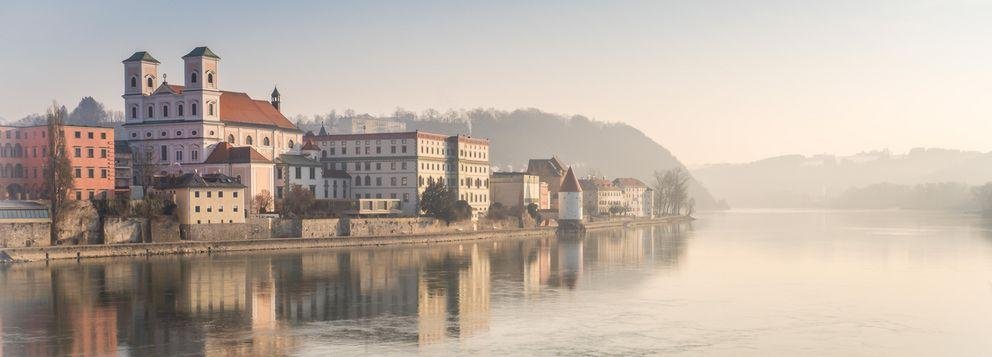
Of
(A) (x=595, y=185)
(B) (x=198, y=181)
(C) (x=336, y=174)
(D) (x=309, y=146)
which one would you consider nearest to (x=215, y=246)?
(B) (x=198, y=181)

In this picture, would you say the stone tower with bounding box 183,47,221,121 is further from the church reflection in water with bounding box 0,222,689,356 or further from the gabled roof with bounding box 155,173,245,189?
the church reflection in water with bounding box 0,222,689,356

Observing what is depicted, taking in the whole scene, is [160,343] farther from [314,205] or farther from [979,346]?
[314,205]

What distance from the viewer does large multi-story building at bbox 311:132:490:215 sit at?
3194 inches

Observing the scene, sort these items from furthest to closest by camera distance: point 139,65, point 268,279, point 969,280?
1. point 139,65
2. point 969,280
3. point 268,279

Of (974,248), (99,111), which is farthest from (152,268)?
(99,111)

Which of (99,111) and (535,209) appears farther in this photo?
(99,111)

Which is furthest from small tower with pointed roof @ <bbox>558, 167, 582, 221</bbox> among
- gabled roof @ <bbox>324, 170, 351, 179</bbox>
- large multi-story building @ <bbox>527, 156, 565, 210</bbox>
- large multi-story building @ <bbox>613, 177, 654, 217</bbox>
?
large multi-story building @ <bbox>613, 177, 654, 217</bbox>

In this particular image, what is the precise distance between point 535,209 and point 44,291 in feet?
193

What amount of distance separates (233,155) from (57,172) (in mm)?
15782

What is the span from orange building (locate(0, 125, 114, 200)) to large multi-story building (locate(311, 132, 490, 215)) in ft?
80.3

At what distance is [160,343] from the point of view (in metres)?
27.7

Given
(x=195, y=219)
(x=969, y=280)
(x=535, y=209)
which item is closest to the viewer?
(x=969, y=280)

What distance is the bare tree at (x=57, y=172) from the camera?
54906 mm

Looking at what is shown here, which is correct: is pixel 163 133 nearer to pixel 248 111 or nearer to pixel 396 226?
pixel 248 111
